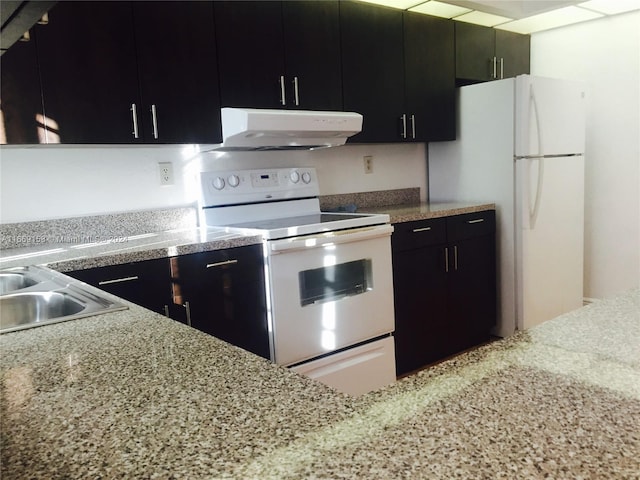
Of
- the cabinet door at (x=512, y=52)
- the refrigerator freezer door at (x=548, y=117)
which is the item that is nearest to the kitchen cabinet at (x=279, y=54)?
the refrigerator freezer door at (x=548, y=117)

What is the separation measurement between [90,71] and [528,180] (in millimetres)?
2476

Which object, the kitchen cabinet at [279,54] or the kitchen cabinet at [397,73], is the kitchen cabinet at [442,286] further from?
the kitchen cabinet at [279,54]

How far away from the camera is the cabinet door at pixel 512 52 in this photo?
372cm

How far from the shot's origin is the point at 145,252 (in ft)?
6.40

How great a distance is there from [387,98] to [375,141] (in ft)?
0.93

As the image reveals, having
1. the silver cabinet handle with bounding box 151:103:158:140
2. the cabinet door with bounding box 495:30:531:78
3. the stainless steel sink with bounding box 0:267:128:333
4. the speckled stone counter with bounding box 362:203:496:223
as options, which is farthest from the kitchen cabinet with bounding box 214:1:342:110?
the cabinet door with bounding box 495:30:531:78

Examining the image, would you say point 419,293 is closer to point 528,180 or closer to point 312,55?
point 528,180

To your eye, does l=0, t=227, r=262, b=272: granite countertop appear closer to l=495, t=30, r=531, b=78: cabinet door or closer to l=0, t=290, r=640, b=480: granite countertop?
l=0, t=290, r=640, b=480: granite countertop

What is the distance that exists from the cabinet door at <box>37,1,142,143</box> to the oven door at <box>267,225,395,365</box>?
87cm

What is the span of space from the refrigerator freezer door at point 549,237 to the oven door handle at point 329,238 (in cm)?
108

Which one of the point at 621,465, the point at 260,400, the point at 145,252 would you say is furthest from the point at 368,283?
the point at 621,465

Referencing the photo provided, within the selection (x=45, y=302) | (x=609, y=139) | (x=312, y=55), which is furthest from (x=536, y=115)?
(x=45, y=302)

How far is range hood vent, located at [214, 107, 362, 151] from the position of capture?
2359 mm

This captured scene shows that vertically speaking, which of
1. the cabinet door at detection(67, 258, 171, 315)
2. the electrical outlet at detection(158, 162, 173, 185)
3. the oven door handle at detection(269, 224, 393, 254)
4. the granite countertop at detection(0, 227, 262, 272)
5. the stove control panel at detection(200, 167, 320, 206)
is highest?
the electrical outlet at detection(158, 162, 173, 185)
